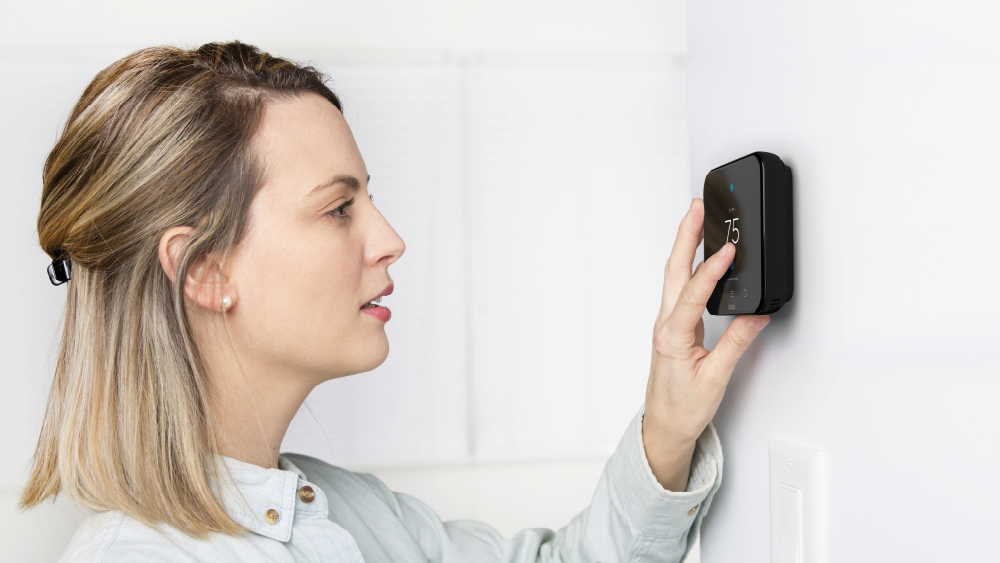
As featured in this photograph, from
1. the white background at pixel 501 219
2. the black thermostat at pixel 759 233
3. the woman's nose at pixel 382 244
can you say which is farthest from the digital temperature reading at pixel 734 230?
the white background at pixel 501 219

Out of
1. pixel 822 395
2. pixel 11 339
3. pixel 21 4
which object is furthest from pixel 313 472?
pixel 21 4

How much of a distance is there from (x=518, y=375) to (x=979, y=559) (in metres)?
1.76

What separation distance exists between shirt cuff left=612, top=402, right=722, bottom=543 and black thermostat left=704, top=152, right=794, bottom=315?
8.8 inches

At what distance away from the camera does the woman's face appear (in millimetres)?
794

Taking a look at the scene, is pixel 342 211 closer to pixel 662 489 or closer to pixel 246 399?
pixel 246 399

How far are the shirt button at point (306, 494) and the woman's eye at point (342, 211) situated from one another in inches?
13.8

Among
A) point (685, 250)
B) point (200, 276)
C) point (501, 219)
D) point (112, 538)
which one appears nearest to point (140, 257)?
point (200, 276)

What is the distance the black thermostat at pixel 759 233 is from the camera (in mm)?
558

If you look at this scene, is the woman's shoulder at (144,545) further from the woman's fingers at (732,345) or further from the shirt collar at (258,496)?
the woman's fingers at (732,345)

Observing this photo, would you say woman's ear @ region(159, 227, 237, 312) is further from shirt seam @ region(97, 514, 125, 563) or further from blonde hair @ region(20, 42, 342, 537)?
shirt seam @ region(97, 514, 125, 563)

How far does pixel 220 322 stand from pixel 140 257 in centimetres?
12

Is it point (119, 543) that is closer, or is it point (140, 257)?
point (119, 543)

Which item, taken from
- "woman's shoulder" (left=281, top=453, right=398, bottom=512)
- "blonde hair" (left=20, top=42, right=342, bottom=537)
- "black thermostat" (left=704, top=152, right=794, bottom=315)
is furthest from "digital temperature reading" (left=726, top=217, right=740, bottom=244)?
"woman's shoulder" (left=281, top=453, right=398, bottom=512)

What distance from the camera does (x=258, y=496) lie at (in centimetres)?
79
